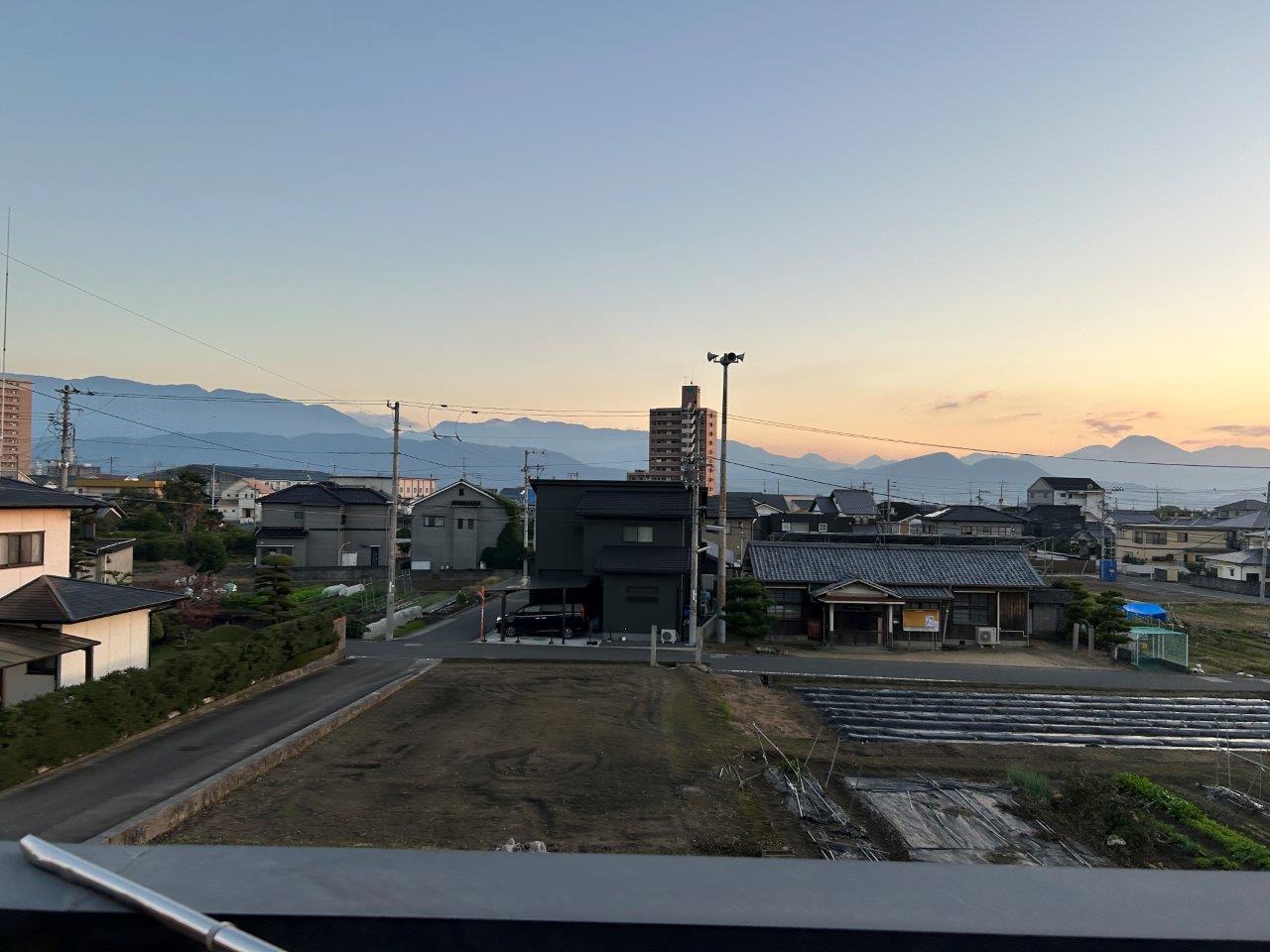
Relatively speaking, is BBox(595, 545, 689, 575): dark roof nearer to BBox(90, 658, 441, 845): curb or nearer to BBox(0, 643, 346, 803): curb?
BBox(0, 643, 346, 803): curb

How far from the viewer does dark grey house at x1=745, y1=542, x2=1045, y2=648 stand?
29.4m

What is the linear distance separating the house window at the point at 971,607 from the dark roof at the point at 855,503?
1495 inches

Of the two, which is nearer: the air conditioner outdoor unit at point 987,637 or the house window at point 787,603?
the air conditioner outdoor unit at point 987,637

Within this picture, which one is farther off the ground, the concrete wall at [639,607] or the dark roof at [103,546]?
the dark roof at [103,546]

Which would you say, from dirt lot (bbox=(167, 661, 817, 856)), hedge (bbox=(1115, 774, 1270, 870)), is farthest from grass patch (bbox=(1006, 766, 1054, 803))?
dirt lot (bbox=(167, 661, 817, 856))

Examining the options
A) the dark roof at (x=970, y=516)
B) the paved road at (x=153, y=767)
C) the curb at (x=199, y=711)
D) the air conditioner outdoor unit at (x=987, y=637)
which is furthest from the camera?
the dark roof at (x=970, y=516)

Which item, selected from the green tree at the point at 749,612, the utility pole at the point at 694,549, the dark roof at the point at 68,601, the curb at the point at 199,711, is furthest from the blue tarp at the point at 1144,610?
the dark roof at the point at 68,601

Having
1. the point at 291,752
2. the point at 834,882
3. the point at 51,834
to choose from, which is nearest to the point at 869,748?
the point at 291,752

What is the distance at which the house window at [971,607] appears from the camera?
30.4 meters

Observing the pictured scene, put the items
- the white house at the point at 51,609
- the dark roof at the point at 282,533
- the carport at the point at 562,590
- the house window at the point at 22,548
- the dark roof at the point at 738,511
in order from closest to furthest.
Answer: the white house at the point at 51,609
the house window at the point at 22,548
the carport at the point at 562,590
the dark roof at the point at 282,533
the dark roof at the point at 738,511

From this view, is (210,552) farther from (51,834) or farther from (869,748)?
(869,748)

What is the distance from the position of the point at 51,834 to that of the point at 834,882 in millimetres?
11748

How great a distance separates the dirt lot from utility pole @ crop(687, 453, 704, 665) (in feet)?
25.2

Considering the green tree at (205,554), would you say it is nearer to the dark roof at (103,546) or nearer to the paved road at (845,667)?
the dark roof at (103,546)
